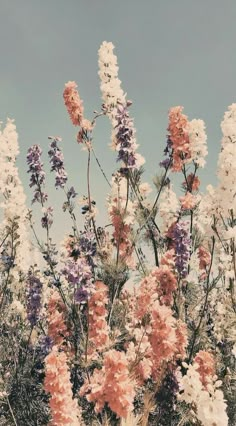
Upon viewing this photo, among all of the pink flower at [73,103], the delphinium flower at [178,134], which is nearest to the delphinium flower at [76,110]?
the pink flower at [73,103]

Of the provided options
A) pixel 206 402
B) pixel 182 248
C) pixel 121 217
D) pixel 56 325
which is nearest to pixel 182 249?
pixel 182 248

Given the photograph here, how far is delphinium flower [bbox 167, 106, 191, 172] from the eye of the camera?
7742 mm

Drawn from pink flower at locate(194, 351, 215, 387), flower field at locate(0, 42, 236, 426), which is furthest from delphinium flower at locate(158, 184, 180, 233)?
pink flower at locate(194, 351, 215, 387)

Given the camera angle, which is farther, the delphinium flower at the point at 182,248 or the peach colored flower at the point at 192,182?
the peach colored flower at the point at 192,182

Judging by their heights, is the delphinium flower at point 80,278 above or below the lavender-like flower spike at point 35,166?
below

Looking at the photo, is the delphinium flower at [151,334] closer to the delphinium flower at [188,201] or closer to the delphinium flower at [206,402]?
the delphinium flower at [206,402]

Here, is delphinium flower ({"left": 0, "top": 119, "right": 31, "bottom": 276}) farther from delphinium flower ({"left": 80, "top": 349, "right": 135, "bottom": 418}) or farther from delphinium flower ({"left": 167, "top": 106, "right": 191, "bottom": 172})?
delphinium flower ({"left": 80, "top": 349, "right": 135, "bottom": 418})

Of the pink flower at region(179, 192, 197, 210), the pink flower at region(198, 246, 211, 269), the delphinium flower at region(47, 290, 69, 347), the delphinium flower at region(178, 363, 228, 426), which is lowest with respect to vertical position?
the delphinium flower at region(178, 363, 228, 426)

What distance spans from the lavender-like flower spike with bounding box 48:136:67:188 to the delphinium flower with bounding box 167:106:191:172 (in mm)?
2069

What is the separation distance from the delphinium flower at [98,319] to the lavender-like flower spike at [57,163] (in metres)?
3.03

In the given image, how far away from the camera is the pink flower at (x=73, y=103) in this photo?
840 cm

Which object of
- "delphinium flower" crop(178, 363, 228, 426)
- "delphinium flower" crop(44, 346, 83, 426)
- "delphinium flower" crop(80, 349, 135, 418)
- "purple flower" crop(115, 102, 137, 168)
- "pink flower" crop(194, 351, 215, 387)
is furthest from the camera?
"purple flower" crop(115, 102, 137, 168)

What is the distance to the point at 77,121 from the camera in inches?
333

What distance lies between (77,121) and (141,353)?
437cm
